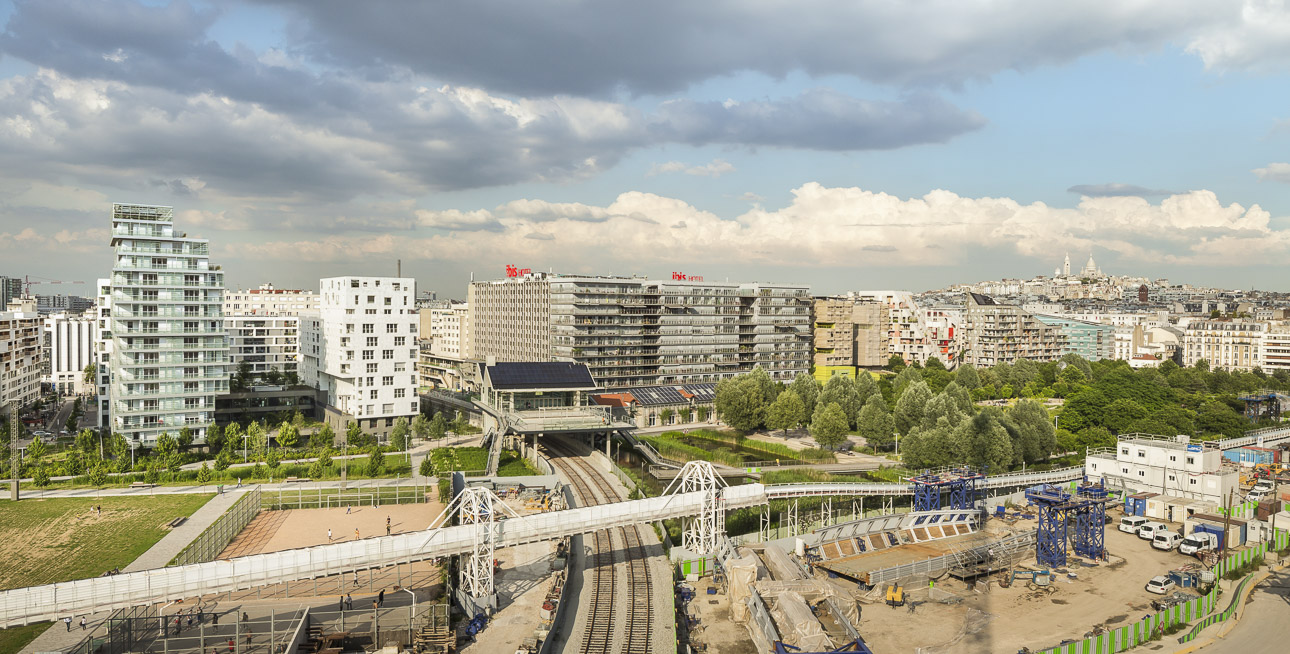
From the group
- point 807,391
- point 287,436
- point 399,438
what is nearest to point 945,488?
point 807,391

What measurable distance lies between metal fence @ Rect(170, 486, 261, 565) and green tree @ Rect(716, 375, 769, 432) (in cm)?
4647

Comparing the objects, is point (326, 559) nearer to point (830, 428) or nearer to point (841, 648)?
point (841, 648)

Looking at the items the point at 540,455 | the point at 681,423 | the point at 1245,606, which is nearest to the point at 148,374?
the point at 540,455

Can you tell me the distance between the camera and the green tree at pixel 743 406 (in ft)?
280

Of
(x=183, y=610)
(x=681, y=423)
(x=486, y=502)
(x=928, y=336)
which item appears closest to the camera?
(x=183, y=610)

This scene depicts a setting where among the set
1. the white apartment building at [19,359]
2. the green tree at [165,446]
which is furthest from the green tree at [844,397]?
the white apartment building at [19,359]

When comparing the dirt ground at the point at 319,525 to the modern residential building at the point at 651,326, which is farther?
the modern residential building at the point at 651,326

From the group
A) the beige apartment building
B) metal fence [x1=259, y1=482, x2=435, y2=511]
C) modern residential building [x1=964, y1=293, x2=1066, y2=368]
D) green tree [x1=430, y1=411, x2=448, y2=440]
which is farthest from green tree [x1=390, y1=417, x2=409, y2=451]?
modern residential building [x1=964, y1=293, x2=1066, y2=368]

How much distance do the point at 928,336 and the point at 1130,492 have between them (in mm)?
88598

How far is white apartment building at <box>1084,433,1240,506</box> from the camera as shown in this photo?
5984 centimetres

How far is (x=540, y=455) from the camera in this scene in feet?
233

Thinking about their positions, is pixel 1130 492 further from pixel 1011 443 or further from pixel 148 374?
pixel 148 374

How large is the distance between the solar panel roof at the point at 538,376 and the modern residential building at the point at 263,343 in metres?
47.6

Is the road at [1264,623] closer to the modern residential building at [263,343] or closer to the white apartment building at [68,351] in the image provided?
the modern residential building at [263,343]
